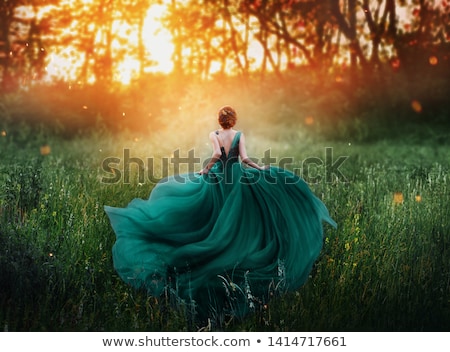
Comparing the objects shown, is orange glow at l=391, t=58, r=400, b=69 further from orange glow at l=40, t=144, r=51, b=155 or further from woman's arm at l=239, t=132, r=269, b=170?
woman's arm at l=239, t=132, r=269, b=170

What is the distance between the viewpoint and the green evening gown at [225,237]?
5105 mm

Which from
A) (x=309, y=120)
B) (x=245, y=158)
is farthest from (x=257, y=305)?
(x=309, y=120)

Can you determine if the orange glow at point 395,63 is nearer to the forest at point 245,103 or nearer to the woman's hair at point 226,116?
the forest at point 245,103

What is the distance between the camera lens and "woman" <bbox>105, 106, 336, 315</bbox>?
5105mm

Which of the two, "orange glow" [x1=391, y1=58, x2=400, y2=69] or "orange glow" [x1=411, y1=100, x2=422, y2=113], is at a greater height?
"orange glow" [x1=391, y1=58, x2=400, y2=69]

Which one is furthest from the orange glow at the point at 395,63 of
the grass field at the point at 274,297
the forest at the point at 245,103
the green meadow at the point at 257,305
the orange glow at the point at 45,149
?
the orange glow at the point at 45,149

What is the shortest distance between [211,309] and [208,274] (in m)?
0.32

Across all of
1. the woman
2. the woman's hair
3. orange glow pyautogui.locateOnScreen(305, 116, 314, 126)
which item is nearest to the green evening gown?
the woman

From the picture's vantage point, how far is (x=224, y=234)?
17.1ft

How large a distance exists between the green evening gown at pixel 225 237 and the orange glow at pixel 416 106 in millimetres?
11789

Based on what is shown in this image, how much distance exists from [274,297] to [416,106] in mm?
12765

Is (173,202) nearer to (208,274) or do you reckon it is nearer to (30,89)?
(208,274)
